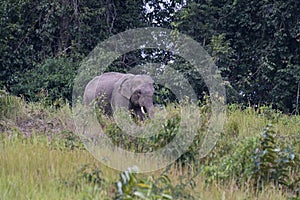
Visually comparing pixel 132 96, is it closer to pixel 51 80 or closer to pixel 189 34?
pixel 51 80

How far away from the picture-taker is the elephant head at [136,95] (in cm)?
889

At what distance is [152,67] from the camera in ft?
49.1

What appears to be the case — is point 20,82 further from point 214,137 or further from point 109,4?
point 214,137

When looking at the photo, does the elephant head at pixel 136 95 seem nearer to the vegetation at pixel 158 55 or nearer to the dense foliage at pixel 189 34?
the vegetation at pixel 158 55

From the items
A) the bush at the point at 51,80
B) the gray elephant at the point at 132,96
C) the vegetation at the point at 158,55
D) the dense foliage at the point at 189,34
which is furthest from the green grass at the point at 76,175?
the dense foliage at the point at 189,34

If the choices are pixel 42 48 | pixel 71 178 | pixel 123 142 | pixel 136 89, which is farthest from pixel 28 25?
pixel 71 178

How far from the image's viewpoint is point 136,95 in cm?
895

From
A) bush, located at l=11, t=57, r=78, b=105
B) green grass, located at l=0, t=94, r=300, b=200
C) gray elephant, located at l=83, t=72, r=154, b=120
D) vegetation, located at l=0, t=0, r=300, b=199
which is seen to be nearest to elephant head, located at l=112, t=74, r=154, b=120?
gray elephant, located at l=83, t=72, r=154, b=120

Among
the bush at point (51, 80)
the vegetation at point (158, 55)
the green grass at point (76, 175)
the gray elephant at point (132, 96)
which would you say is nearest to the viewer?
the green grass at point (76, 175)

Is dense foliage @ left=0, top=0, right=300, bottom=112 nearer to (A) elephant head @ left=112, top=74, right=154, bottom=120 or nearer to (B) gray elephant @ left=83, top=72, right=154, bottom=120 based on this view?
(B) gray elephant @ left=83, top=72, right=154, bottom=120

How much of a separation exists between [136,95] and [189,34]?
6.00 metres

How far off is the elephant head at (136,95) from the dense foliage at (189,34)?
466 cm

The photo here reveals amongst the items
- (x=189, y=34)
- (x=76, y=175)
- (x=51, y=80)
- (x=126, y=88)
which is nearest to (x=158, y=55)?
(x=189, y=34)

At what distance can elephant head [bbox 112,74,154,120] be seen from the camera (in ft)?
29.2
